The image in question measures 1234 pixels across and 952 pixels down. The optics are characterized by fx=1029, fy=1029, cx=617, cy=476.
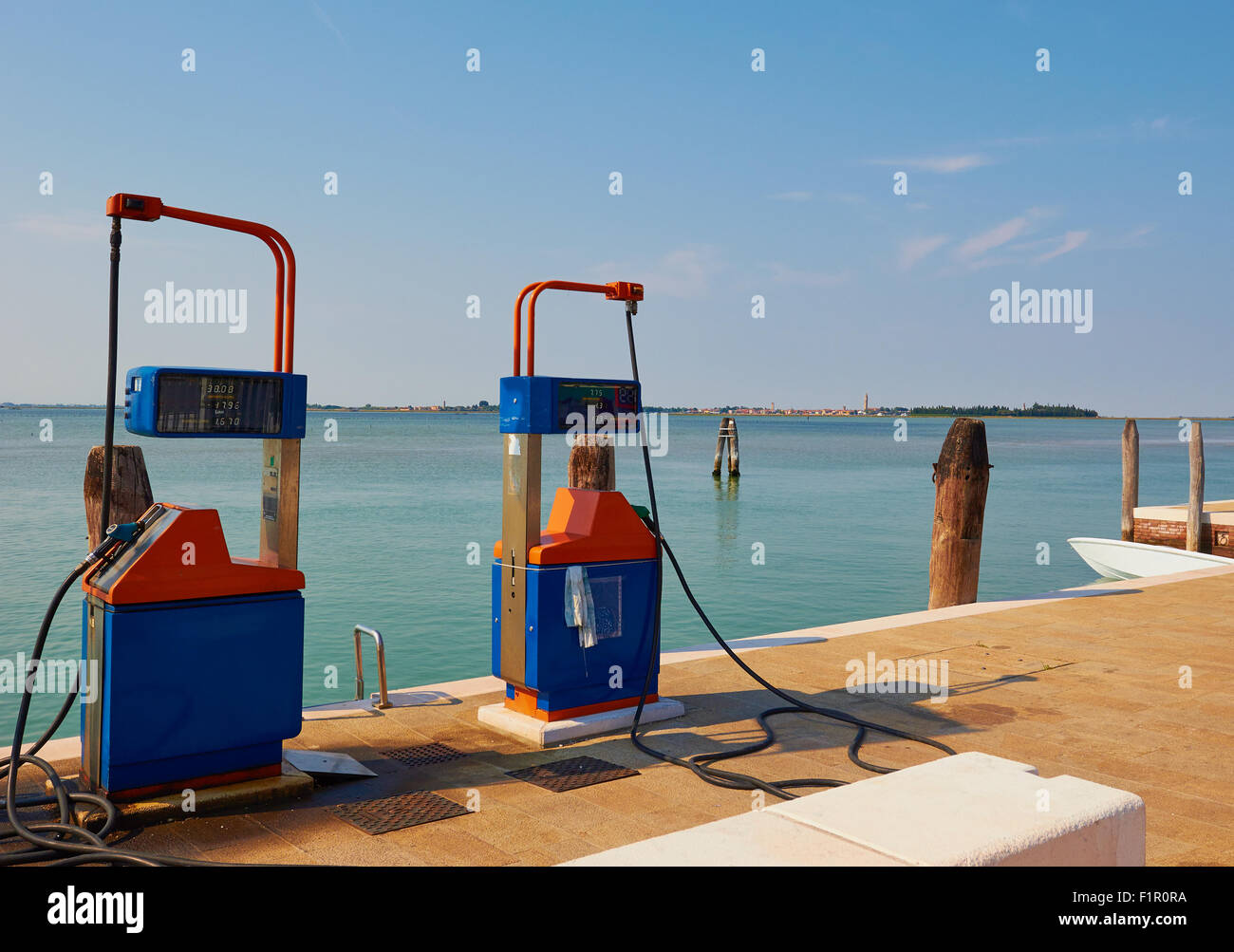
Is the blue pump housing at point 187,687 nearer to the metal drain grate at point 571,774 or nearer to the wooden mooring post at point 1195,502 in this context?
the metal drain grate at point 571,774

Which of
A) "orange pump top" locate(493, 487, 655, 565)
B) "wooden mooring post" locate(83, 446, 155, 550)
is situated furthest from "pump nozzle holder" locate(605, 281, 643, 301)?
"wooden mooring post" locate(83, 446, 155, 550)

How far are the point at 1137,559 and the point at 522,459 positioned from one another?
14.4 meters

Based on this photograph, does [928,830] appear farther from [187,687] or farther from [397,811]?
[187,687]

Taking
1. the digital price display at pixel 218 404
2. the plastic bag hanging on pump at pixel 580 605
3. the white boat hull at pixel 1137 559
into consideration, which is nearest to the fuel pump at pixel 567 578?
the plastic bag hanging on pump at pixel 580 605

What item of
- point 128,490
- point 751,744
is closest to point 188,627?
point 751,744

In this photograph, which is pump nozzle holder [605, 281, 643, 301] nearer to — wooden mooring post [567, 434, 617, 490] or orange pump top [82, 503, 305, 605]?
orange pump top [82, 503, 305, 605]

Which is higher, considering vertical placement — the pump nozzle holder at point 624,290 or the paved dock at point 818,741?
the pump nozzle holder at point 624,290

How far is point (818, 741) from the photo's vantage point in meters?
5.43

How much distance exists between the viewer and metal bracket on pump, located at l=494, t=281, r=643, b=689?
216 inches

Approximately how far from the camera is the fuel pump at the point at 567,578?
5445mm

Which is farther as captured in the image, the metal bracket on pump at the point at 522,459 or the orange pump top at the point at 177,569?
the metal bracket on pump at the point at 522,459

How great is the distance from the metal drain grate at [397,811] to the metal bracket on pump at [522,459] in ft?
3.61
